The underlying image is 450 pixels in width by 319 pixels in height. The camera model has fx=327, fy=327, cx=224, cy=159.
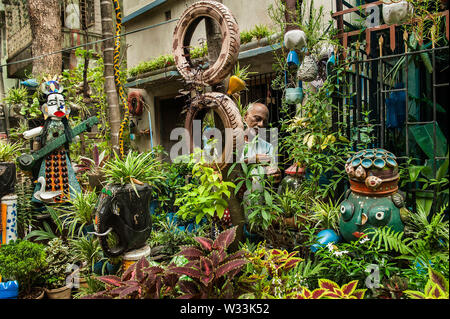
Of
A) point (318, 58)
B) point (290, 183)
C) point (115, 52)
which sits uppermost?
point (115, 52)

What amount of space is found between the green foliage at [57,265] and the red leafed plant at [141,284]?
3.12 feet

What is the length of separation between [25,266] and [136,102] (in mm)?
6309

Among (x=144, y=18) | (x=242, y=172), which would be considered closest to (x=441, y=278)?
(x=242, y=172)

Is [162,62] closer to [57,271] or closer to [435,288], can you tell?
[57,271]

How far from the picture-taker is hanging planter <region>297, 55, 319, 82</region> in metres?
4.30

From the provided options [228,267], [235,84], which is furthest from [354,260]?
[235,84]

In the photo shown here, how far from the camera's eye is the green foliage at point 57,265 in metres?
3.43

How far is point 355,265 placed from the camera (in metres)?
2.67

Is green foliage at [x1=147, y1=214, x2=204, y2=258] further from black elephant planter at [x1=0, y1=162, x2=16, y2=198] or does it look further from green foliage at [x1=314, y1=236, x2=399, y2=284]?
black elephant planter at [x1=0, y1=162, x2=16, y2=198]

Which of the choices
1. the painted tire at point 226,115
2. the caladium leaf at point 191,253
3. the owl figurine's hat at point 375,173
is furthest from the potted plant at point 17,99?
the owl figurine's hat at point 375,173

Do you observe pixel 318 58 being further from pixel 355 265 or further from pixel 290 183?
pixel 355 265

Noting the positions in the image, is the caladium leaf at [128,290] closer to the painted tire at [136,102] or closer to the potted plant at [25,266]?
the potted plant at [25,266]
